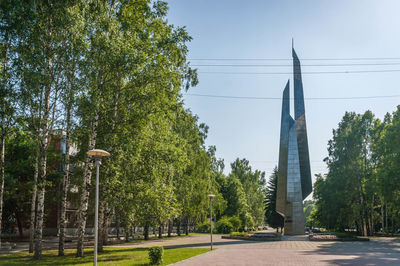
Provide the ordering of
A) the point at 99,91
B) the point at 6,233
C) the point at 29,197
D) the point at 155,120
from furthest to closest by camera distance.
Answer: the point at 6,233 → the point at 29,197 → the point at 155,120 → the point at 99,91

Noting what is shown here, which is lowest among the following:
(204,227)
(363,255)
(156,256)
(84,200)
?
(204,227)

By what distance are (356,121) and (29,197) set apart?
42571mm

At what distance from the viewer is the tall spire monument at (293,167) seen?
4291cm

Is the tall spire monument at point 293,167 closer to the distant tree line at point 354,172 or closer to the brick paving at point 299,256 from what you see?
the distant tree line at point 354,172

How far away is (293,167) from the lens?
145 ft

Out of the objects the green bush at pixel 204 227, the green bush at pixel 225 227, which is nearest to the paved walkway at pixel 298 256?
the green bush at pixel 225 227

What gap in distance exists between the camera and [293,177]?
43781 millimetres

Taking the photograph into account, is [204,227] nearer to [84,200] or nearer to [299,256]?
[299,256]

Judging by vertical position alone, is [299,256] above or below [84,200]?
below

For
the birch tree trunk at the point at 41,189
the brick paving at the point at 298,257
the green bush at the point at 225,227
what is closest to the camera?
the brick paving at the point at 298,257

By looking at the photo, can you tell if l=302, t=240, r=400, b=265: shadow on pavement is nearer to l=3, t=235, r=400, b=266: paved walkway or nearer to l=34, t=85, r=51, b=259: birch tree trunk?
l=3, t=235, r=400, b=266: paved walkway

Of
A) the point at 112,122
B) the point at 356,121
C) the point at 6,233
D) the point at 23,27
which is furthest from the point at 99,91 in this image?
the point at 356,121

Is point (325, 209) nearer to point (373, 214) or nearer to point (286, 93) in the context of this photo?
point (373, 214)

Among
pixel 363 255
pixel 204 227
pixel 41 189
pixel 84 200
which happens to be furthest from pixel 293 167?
pixel 41 189
